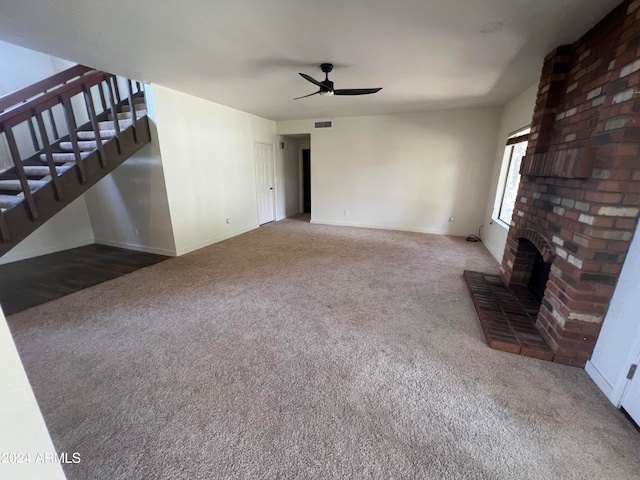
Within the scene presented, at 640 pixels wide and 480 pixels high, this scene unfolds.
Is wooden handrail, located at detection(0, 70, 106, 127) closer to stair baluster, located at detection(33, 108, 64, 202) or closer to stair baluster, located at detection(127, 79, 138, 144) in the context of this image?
stair baluster, located at detection(33, 108, 64, 202)

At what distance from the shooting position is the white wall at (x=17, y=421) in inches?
25.4

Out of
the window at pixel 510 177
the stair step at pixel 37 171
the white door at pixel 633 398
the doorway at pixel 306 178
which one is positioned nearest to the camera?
the white door at pixel 633 398

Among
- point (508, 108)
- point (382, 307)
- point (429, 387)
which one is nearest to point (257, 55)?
point (382, 307)

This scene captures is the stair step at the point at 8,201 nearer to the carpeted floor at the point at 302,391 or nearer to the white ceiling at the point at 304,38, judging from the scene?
the carpeted floor at the point at 302,391

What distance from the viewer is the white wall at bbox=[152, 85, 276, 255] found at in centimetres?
388

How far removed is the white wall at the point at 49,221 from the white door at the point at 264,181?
3207 millimetres

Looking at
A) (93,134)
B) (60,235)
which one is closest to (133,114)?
(93,134)

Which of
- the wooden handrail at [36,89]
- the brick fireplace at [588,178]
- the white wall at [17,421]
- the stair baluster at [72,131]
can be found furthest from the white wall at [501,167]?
the wooden handrail at [36,89]

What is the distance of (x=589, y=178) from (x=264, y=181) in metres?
5.46

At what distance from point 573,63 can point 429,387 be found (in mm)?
2985

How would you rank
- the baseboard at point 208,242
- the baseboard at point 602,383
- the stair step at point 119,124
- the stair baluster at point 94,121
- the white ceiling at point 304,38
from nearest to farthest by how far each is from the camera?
1. the baseboard at point 602,383
2. the white ceiling at point 304,38
3. the stair baluster at point 94,121
4. the stair step at point 119,124
5. the baseboard at point 208,242

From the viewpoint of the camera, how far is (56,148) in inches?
144

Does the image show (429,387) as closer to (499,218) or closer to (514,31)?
(514,31)

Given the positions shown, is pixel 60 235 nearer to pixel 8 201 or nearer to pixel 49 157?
pixel 8 201
